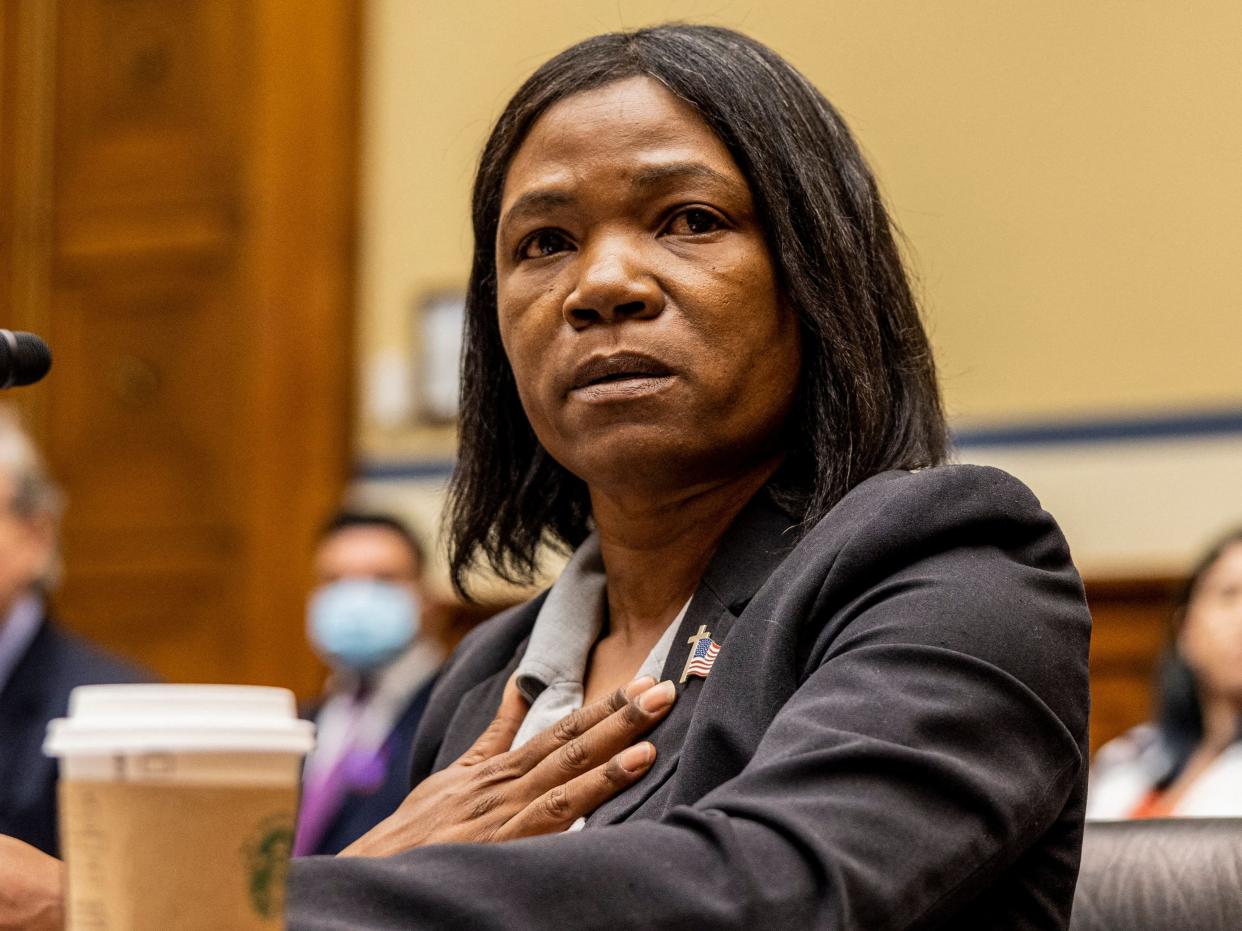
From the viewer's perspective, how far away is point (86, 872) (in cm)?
85

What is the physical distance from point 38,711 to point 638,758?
2628 millimetres

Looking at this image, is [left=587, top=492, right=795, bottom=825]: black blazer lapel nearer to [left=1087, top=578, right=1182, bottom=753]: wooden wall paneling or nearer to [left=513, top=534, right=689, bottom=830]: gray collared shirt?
[left=513, top=534, right=689, bottom=830]: gray collared shirt

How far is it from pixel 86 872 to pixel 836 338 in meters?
0.87

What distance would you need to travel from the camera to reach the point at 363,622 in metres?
4.63

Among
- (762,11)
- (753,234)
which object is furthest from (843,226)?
(762,11)

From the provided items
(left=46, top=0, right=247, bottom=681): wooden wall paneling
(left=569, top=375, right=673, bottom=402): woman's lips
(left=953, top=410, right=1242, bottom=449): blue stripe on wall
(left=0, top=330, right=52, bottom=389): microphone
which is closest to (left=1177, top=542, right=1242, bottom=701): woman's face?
(left=953, top=410, right=1242, bottom=449): blue stripe on wall

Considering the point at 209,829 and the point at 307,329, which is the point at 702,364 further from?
the point at 307,329

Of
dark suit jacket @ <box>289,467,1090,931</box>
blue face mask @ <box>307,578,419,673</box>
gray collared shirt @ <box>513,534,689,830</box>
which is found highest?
dark suit jacket @ <box>289,467,1090,931</box>

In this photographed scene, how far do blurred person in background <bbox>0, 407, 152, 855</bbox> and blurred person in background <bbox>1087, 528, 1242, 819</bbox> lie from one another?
209 centimetres

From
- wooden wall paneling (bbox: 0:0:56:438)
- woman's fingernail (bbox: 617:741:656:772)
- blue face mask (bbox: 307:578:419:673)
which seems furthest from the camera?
wooden wall paneling (bbox: 0:0:56:438)

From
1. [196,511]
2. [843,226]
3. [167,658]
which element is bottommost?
[167,658]

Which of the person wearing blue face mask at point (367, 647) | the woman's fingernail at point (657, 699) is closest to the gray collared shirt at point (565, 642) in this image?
the woman's fingernail at point (657, 699)

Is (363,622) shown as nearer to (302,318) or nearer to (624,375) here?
→ (302,318)

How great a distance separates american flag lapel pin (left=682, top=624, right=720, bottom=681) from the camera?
1.45 meters
